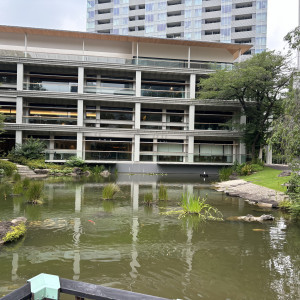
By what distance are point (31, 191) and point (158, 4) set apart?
61134 mm

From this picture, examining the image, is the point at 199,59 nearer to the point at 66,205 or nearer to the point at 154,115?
the point at 154,115

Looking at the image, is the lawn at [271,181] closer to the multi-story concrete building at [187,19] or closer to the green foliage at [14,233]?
the green foliage at [14,233]

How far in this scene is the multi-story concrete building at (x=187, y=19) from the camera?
184 ft

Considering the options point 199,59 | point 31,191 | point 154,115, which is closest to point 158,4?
point 199,59

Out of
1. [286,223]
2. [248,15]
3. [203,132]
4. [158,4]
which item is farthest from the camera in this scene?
[158,4]

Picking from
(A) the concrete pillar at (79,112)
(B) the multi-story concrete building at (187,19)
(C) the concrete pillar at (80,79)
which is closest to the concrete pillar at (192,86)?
(C) the concrete pillar at (80,79)

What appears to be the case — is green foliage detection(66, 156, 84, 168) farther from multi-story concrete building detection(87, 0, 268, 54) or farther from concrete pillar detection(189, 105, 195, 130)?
multi-story concrete building detection(87, 0, 268, 54)

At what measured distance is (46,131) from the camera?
3077 cm

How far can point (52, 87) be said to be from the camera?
A: 96.8 ft

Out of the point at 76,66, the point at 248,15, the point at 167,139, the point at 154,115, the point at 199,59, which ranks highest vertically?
the point at 248,15

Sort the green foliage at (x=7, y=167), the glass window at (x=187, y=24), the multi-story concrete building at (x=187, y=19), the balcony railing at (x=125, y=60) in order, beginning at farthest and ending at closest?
the glass window at (x=187, y=24), the multi-story concrete building at (x=187, y=19), the balcony railing at (x=125, y=60), the green foliage at (x=7, y=167)

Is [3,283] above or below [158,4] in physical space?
below

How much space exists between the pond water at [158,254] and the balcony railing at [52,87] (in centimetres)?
2202

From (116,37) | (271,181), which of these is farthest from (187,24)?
(271,181)
